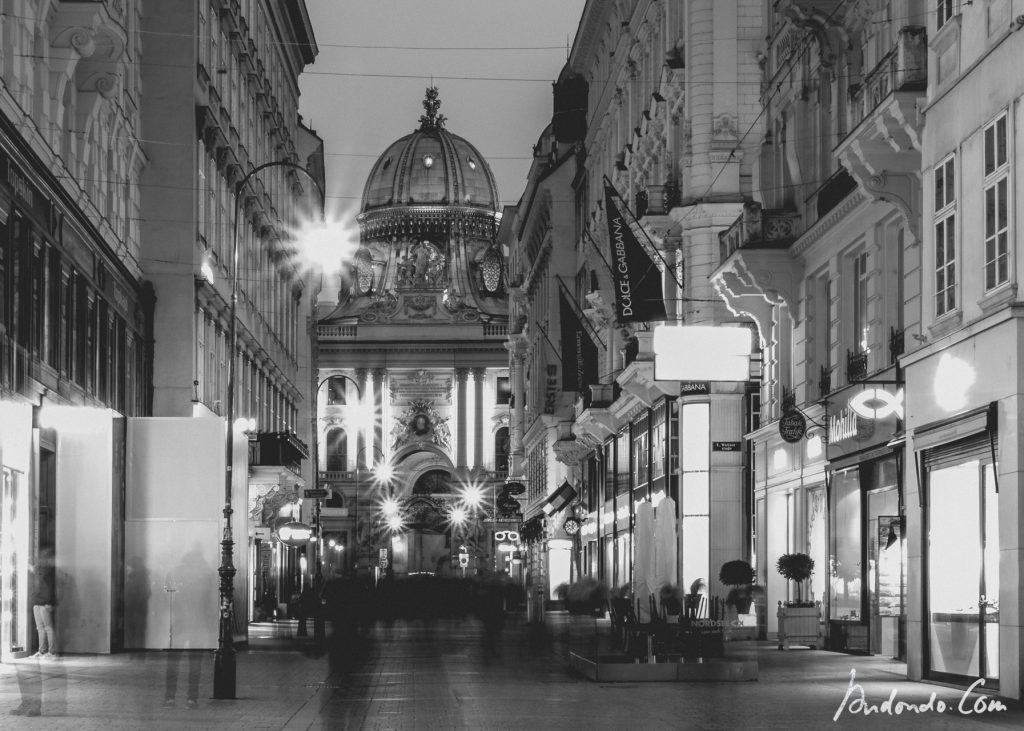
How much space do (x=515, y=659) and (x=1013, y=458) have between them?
50.9ft

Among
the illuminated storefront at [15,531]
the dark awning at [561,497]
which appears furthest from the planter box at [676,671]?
the dark awning at [561,497]

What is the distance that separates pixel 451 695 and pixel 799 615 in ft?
47.2

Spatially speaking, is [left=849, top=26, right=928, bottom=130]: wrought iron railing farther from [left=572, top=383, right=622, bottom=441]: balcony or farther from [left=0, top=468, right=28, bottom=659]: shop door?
[left=572, top=383, right=622, bottom=441]: balcony

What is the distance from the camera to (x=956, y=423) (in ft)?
78.7

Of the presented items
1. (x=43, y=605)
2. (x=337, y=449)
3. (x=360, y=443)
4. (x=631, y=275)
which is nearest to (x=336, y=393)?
(x=337, y=449)

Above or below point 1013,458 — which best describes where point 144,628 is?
below

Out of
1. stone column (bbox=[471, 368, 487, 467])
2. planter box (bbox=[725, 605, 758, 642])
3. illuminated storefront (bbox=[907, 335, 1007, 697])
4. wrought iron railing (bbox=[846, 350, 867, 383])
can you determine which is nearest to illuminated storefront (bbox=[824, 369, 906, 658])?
wrought iron railing (bbox=[846, 350, 867, 383])

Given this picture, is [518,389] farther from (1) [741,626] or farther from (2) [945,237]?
(2) [945,237]

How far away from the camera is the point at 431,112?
163m

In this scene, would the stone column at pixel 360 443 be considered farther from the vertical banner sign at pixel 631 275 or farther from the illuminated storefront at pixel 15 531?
the illuminated storefront at pixel 15 531

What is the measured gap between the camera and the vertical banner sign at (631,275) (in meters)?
45.2

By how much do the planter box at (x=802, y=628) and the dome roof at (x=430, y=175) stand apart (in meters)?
118

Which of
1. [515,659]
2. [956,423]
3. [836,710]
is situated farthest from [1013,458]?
[515,659]

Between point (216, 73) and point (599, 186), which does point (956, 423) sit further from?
point (599, 186)
